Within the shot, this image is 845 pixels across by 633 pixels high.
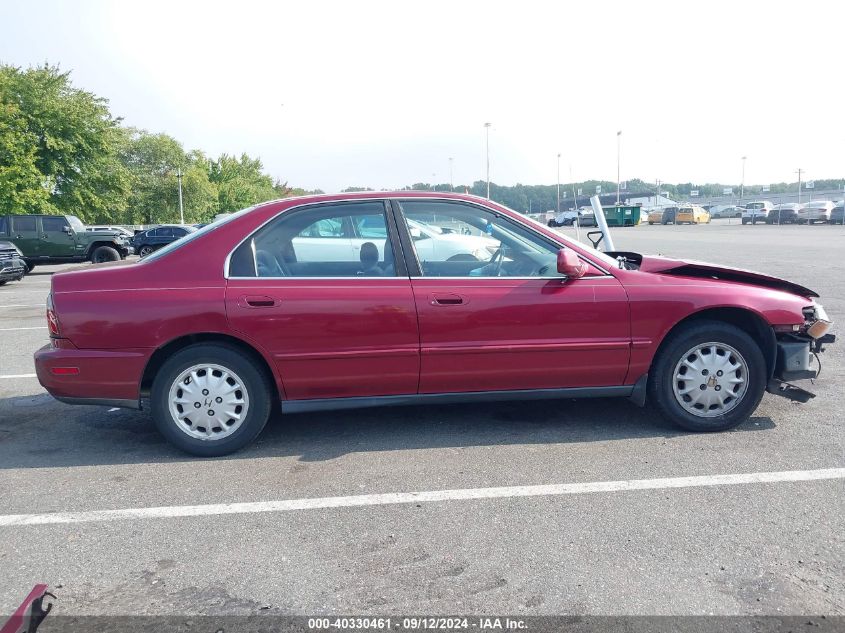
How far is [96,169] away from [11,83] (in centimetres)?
500

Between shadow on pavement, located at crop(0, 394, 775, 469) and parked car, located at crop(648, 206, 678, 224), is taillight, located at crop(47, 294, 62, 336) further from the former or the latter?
parked car, located at crop(648, 206, 678, 224)

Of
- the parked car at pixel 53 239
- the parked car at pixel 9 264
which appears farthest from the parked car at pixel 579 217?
the parked car at pixel 53 239

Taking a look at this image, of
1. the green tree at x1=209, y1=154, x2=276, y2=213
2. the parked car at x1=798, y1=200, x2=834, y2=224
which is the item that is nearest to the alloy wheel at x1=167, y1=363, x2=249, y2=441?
the parked car at x1=798, y1=200, x2=834, y2=224

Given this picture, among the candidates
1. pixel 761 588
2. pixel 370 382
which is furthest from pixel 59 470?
pixel 761 588

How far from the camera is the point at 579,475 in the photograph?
3.88m

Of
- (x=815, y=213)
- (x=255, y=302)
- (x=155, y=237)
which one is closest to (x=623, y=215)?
(x=815, y=213)

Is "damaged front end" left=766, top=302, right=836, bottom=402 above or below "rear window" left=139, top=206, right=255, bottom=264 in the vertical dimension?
below

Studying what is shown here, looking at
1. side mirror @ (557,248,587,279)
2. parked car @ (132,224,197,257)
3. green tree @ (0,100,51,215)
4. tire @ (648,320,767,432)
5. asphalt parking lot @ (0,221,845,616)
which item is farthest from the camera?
parked car @ (132,224,197,257)

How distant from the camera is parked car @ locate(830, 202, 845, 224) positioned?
43.9 meters

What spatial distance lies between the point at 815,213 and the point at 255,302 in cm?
5146

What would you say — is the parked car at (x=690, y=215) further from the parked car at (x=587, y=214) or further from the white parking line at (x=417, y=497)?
the white parking line at (x=417, y=497)

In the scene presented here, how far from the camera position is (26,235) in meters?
19.7

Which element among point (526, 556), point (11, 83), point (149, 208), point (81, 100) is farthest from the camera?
point (149, 208)

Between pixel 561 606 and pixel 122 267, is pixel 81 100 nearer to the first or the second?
pixel 122 267
